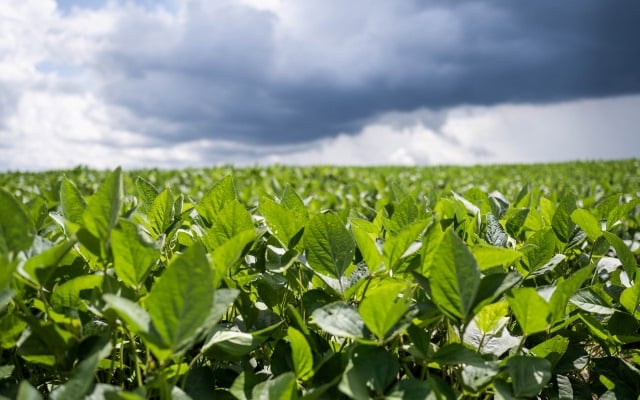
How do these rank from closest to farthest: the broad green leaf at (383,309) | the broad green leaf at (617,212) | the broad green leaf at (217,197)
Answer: the broad green leaf at (383,309), the broad green leaf at (217,197), the broad green leaf at (617,212)

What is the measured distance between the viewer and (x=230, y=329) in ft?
4.50

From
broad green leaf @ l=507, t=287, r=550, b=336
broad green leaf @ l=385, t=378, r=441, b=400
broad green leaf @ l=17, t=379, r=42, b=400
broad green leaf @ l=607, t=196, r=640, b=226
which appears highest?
broad green leaf @ l=607, t=196, r=640, b=226

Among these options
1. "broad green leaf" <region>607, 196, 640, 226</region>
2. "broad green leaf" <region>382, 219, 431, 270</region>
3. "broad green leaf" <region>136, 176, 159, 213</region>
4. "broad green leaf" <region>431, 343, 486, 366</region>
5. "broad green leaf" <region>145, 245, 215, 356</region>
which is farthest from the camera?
"broad green leaf" <region>607, 196, 640, 226</region>

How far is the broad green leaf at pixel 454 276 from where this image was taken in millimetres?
1131

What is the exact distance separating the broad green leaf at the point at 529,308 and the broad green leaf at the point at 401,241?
0.86ft

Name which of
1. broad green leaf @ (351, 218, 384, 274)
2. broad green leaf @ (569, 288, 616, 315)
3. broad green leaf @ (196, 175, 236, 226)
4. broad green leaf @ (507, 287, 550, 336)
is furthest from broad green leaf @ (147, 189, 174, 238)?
broad green leaf @ (569, 288, 616, 315)

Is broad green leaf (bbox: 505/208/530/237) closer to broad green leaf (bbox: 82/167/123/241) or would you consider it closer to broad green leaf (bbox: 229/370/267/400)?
broad green leaf (bbox: 229/370/267/400)

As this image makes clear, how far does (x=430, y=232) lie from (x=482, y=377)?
0.36 m

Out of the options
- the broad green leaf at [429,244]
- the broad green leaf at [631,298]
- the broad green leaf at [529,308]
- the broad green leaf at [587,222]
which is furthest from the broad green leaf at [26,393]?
the broad green leaf at [587,222]

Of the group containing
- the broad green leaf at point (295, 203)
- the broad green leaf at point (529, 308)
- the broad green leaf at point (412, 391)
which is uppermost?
the broad green leaf at point (295, 203)

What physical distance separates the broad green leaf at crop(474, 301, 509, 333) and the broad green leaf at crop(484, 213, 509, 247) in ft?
1.21

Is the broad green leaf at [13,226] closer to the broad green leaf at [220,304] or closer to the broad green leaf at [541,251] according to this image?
the broad green leaf at [220,304]

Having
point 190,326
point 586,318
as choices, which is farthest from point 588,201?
point 190,326

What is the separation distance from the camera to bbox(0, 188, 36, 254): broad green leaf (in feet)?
3.84
